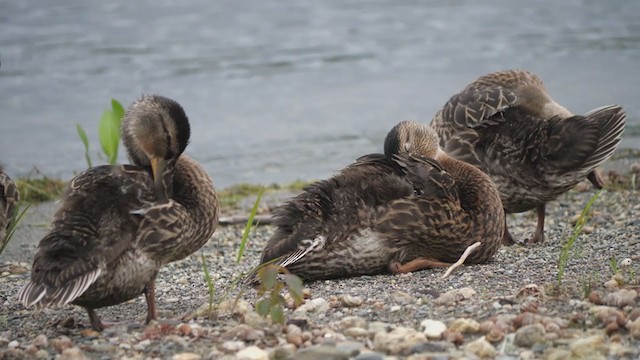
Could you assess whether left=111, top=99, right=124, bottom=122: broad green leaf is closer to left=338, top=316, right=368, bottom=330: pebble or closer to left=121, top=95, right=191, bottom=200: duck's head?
left=121, top=95, right=191, bottom=200: duck's head

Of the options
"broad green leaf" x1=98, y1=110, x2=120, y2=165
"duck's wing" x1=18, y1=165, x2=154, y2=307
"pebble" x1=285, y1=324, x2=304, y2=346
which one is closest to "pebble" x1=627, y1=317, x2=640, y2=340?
"pebble" x1=285, y1=324, x2=304, y2=346

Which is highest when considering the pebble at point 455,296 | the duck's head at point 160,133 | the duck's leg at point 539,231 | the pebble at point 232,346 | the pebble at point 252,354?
the duck's head at point 160,133

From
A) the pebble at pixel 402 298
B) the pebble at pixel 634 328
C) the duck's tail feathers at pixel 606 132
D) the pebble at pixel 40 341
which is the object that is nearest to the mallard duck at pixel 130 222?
the pebble at pixel 40 341

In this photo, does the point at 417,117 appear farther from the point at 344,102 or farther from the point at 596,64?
the point at 596,64

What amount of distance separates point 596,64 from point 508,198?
338 inches

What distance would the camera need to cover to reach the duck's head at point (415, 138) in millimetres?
7512

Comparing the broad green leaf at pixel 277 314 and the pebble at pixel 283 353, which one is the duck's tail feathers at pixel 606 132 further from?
the pebble at pixel 283 353

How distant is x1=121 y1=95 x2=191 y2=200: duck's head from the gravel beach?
2.69ft

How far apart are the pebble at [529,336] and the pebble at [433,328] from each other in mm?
350

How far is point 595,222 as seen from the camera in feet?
27.7

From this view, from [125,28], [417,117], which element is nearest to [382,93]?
[417,117]

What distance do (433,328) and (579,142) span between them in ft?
10.7

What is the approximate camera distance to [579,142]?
7.86m

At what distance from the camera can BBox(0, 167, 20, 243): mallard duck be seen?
23.1 ft
